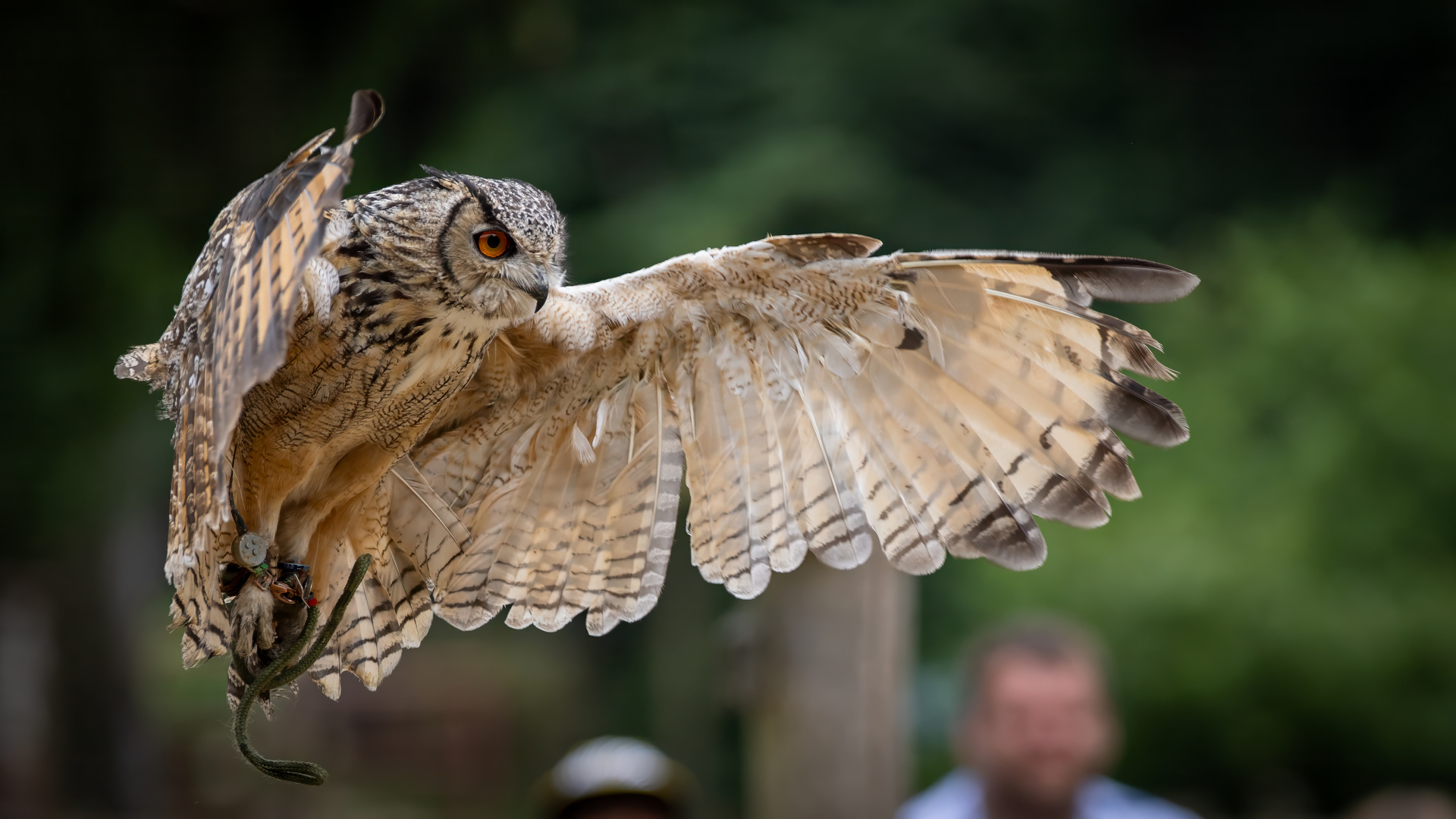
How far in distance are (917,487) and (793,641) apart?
1689mm

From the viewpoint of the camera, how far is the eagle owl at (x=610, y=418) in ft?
6.54

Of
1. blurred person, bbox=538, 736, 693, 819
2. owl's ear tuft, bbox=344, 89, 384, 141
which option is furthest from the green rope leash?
blurred person, bbox=538, 736, 693, 819

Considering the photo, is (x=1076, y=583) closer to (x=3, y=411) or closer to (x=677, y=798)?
(x=677, y=798)

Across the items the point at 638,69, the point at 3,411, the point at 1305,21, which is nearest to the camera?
the point at 3,411

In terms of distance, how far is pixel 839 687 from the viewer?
13.0ft

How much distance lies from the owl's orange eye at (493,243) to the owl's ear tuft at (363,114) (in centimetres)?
43

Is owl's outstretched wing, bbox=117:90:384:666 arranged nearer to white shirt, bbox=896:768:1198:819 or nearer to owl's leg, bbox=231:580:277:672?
owl's leg, bbox=231:580:277:672

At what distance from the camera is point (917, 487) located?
2412 millimetres

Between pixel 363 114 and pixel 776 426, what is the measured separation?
3.87 ft

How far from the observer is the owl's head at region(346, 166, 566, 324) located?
1970mm

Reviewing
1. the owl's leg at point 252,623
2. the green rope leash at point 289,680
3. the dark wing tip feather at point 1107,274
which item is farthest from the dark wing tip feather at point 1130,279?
the owl's leg at point 252,623

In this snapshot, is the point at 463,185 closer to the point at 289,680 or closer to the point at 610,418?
the point at 610,418

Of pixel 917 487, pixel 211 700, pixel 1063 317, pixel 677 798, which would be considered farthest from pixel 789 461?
pixel 211 700

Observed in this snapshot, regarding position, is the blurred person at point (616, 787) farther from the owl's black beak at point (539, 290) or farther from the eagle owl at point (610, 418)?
the owl's black beak at point (539, 290)
